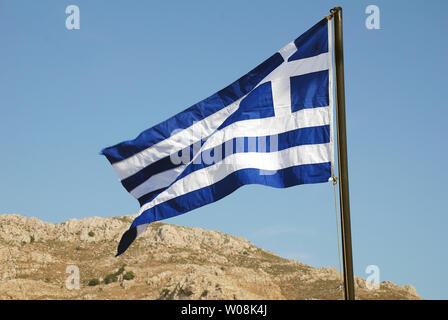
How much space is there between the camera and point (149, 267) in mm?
91312

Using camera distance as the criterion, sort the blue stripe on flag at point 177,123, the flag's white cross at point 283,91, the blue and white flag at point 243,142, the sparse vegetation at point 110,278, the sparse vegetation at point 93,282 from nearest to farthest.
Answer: the blue and white flag at point 243,142 → the flag's white cross at point 283,91 → the blue stripe on flag at point 177,123 → the sparse vegetation at point 93,282 → the sparse vegetation at point 110,278

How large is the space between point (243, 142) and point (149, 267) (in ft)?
279

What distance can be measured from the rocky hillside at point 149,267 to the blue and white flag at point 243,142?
54.1m

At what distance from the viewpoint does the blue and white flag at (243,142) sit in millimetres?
8117

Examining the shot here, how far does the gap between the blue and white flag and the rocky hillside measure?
54.1m

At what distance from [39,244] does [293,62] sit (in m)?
105

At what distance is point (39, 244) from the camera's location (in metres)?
106

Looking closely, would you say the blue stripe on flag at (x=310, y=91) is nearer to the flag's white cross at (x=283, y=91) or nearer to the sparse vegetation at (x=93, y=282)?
the flag's white cross at (x=283, y=91)

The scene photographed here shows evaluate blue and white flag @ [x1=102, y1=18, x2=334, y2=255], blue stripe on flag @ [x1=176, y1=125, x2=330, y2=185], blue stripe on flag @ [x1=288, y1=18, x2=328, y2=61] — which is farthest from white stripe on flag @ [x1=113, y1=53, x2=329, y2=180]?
blue stripe on flag @ [x1=288, y1=18, x2=328, y2=61]

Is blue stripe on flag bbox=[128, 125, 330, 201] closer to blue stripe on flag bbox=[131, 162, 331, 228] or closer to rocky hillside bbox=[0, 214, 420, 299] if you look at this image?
blue stripe on flag bbox=[131, 162, 331, 228]

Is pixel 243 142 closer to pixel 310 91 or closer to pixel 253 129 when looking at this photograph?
pixel 253 129

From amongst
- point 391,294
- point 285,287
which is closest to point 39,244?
point 285,287

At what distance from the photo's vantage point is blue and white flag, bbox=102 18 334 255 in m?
8.12

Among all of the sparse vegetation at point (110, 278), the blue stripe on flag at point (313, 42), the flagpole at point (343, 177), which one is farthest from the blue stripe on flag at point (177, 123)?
the sparse vegetation at point (110, 278)
